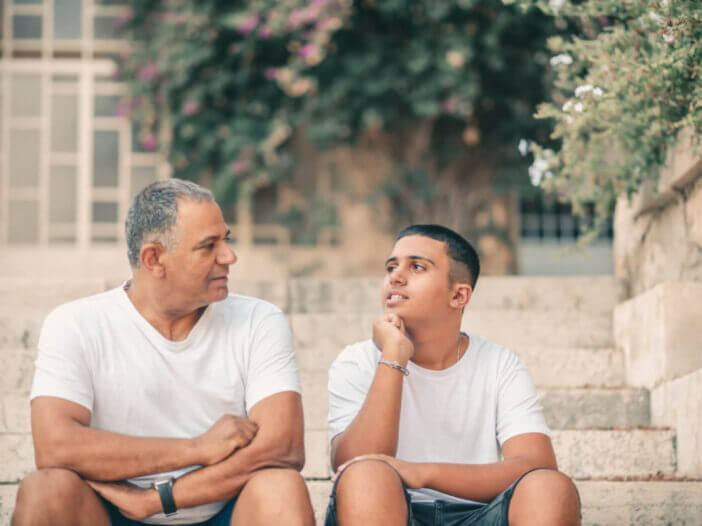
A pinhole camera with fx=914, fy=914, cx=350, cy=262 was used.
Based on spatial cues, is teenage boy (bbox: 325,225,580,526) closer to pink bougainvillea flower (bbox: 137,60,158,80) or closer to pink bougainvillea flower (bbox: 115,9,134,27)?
pink bougainvillea flower (bbox: 137,60,158,80)

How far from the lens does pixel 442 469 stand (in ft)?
8.11

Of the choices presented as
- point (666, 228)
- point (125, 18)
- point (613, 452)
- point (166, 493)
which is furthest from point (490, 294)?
point (125, 18)

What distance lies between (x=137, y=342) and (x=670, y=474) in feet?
6.87

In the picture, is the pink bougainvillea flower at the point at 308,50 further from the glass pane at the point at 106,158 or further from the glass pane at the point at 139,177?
the glass pane at the point at 106,158

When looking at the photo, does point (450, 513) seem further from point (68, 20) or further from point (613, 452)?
point (68, 20)

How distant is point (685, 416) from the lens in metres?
3.43

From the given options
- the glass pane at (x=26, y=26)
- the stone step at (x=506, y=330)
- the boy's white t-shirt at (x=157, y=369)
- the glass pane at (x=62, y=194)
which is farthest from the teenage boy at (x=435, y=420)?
the glass pane at (x=26, y=26)

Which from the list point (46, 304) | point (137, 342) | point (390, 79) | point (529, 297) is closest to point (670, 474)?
point (529, 297)

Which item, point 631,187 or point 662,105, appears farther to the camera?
point 631,187

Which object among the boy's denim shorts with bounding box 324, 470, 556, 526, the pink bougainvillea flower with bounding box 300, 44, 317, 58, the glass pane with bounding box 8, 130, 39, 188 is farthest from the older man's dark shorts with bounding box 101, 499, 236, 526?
the glass pane with bounding box 8, 130, 39, 188

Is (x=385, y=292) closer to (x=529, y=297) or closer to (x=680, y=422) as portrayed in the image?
(x=680, y=422)

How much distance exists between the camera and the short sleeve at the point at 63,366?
2.47 m

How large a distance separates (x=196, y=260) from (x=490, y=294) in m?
2.82

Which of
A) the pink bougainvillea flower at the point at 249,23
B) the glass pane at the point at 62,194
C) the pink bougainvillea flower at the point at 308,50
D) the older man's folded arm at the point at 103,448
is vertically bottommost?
the older man's folded arm at the point at 103,448
